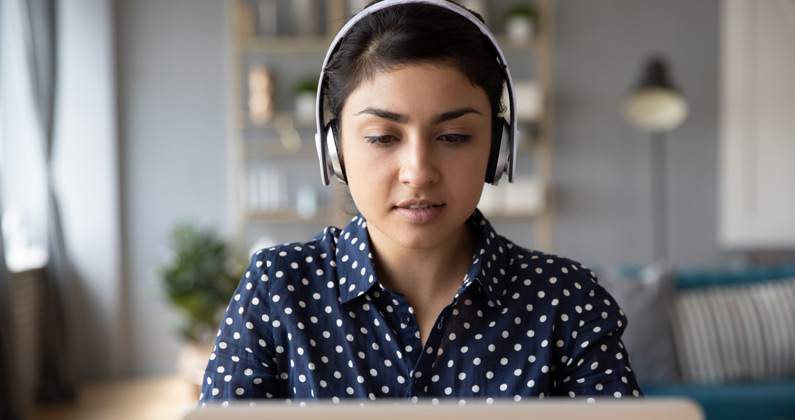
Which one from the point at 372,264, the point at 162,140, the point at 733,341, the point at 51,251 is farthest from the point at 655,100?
the point at 372,264

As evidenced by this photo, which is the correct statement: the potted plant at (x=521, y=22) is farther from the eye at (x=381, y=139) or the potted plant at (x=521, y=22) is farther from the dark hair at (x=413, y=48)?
the eye at (x=381, y=139)

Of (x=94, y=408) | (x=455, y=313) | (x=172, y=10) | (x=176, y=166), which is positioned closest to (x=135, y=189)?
(x=176, y=166)

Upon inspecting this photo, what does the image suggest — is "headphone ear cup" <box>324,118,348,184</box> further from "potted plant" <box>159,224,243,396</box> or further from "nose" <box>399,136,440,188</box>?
"potted plant" <box>159,224,243,396</box>

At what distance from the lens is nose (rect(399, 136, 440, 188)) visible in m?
0.92

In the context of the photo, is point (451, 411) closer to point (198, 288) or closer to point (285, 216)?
point (198, 288)

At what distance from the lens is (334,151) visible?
1101 millimetres

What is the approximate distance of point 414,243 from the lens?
0.98 meters

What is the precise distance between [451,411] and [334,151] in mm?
643

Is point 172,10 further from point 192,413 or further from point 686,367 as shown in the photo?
point 192,413

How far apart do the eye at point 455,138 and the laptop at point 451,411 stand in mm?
480

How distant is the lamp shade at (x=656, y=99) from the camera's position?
469 centimetres

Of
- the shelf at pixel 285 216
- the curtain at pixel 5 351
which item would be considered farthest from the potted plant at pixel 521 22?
the curtain at pixel 5 351

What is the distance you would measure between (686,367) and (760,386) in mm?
256

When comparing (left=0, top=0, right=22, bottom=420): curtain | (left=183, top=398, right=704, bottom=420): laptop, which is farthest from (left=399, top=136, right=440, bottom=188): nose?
(left=0, top=0, right=22, bottom=420): curtain
